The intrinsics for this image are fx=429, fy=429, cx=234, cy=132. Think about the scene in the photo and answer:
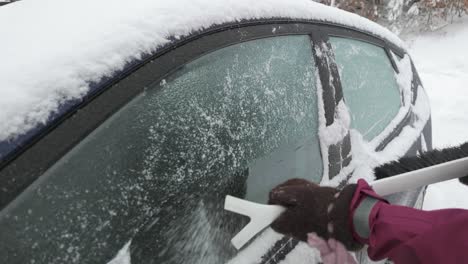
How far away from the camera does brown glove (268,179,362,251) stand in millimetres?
1196

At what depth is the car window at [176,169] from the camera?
891 millimetres

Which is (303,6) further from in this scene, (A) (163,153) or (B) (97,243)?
(B) (97,243)

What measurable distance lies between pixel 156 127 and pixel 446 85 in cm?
707

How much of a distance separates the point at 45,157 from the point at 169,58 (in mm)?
425

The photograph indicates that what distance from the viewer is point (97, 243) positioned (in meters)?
0.95

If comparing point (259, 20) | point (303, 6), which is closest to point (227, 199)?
point (259, 20)

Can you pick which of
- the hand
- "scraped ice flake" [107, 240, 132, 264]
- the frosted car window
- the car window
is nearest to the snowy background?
the frosted car window

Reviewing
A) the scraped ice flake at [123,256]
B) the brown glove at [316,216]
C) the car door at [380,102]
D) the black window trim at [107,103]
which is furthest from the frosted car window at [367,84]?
the scraped ice flake at [123,256]

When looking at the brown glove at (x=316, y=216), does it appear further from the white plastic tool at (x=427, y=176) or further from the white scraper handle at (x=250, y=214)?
the white plastic tool at (x=427, y=176)

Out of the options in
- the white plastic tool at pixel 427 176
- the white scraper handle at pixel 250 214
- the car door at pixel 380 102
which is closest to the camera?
the white scraper handle at pixel 250 214

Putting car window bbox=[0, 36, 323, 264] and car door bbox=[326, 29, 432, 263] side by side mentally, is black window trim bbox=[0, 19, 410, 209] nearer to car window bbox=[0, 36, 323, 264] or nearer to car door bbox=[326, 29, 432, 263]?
car window bbox=[0, 36, 323, 264]

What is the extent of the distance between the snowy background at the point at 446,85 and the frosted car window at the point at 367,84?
1.02 meters

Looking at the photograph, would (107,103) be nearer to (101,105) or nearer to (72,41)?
(101,105)

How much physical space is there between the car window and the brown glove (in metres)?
0.16
